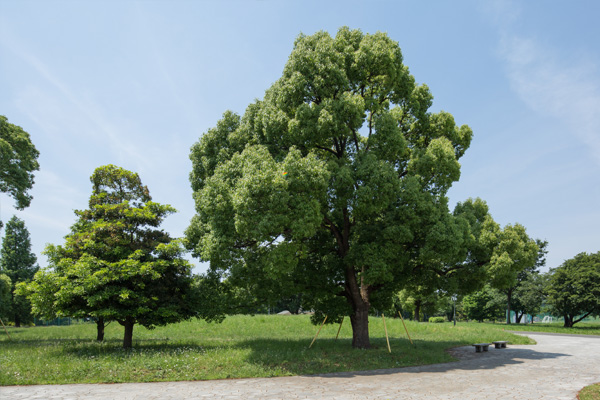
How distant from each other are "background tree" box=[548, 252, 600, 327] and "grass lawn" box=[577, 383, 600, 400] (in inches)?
1466

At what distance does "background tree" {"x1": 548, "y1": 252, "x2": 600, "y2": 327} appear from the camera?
4116cm

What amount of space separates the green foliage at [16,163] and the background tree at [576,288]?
50944mm

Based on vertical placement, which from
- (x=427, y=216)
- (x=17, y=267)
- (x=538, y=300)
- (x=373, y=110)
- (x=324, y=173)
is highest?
(x=373, y=110)

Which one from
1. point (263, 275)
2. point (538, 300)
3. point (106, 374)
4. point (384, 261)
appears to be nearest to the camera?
point (106, 374)

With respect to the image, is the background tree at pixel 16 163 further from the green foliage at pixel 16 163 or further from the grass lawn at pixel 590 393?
the grass lawn at pixel 590 393

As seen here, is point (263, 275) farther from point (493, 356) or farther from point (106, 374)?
point (493, 356)

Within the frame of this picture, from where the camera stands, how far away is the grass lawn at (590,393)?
8.91 m

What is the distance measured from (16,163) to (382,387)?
92.9 ft

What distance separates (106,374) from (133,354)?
2.60 m

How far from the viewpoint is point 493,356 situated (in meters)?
17.5

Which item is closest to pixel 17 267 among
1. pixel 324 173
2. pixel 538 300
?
pixel 324 173

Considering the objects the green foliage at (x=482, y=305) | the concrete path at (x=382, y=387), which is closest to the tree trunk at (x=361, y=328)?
the concrete path at (x=382, y=387)

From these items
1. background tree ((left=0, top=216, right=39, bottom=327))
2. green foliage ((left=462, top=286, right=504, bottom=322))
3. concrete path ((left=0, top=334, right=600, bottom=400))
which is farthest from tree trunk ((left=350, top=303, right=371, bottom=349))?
green foliage ((left=462, top=286, right=504, bottom=322))

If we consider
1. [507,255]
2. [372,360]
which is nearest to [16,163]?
[372,360]
